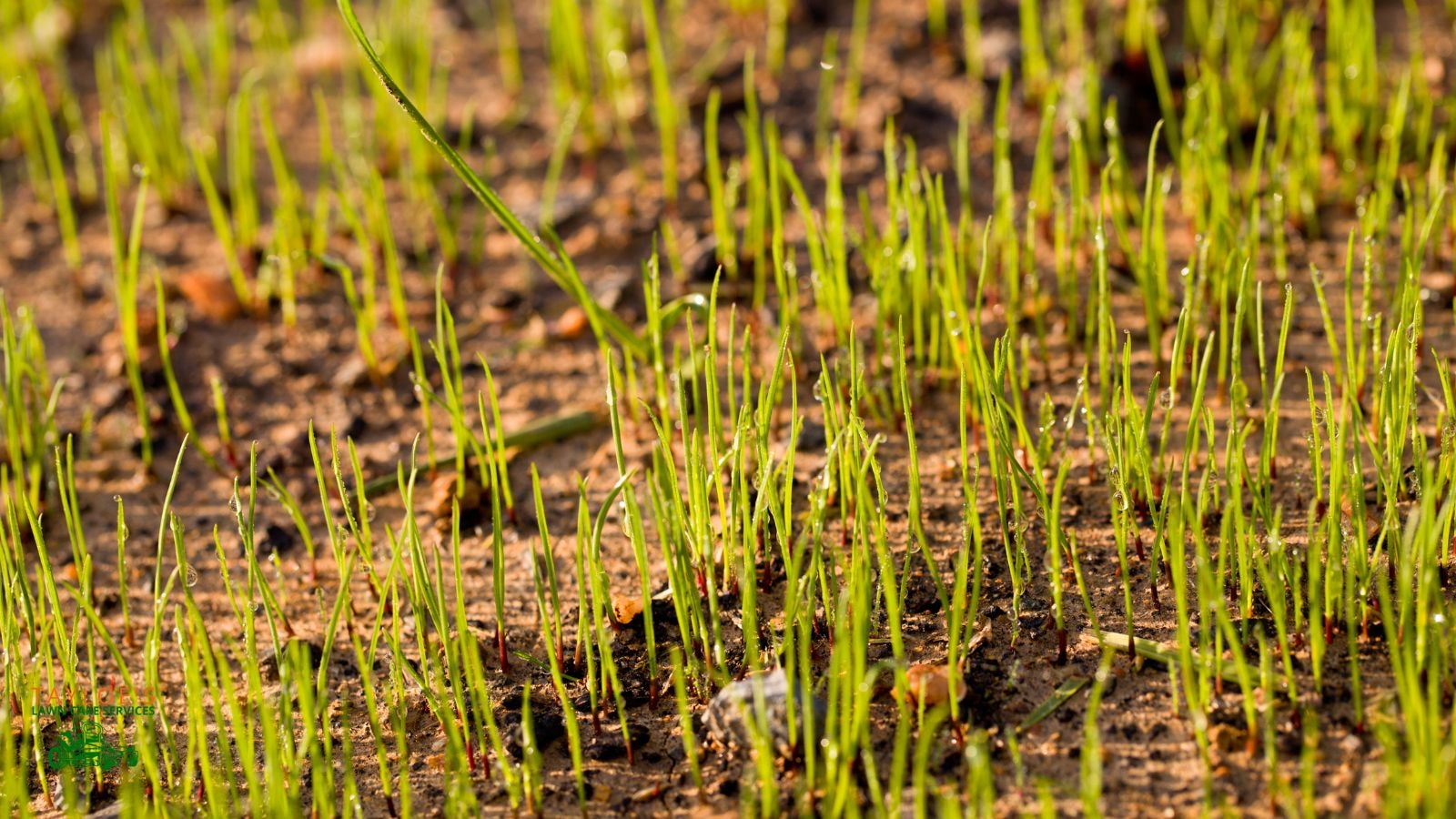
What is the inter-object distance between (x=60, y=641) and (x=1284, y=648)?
1566 millimetres

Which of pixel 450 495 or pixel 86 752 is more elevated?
pixel 450 495

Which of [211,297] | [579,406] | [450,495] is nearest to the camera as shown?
[450,495]

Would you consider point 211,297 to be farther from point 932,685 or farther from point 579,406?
point 932,685

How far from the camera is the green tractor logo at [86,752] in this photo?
196cm

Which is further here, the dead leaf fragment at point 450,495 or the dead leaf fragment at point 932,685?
the dead leaf fragment at point 450,495

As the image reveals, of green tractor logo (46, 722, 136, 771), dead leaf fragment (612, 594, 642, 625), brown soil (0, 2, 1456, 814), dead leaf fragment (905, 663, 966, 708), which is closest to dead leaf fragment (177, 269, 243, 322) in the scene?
brown soil (0, 2, 1456, 814)

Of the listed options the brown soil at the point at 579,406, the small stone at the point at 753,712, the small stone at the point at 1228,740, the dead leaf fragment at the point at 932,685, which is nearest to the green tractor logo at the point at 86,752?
the brown soil at the point at 579,406

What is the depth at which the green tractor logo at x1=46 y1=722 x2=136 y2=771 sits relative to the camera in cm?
196

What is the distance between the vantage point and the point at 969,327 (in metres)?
1.97

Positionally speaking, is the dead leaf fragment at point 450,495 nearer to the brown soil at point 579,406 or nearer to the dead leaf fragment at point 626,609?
the brown soil at point 579,406

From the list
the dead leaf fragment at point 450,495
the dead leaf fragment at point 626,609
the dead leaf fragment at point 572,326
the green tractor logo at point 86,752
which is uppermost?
the dead leaf fragment at point 572,326

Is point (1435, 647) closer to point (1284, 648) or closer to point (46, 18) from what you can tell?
point (1284, 648)

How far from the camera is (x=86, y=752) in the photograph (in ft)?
6.44

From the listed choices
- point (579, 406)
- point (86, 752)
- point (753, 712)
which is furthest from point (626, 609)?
point (86, 752)
